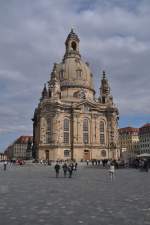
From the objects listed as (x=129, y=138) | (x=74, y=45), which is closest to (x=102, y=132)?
(x=74, y=45)

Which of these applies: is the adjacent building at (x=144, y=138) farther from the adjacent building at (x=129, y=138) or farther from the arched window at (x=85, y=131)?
the arched window at (x=85, y=131)

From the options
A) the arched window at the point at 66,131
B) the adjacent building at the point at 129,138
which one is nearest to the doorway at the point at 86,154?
the arched window at the point at 66,131

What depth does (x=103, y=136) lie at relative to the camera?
300ft

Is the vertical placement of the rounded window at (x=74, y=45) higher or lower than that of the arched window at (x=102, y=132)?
higher

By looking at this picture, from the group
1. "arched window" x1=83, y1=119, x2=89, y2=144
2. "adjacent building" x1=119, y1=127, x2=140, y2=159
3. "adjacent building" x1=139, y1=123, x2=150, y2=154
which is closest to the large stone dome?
"arched window" x1=83, y1=119, x2=89, y2=144

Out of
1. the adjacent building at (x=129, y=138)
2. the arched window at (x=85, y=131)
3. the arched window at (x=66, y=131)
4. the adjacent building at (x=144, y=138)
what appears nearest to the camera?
the arched window at (x=66, y=131)

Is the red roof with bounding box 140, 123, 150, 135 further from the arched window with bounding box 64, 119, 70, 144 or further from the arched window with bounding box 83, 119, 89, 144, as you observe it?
the arched window with bounding box 64, 119, 70, 144

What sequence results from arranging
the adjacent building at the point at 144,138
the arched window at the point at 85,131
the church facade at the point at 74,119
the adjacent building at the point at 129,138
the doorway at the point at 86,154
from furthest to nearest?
the adjacent building at the point at 129,138 → the adjacent building at the point at 144,138 → the arched window at the point at 85,131 → the doorway at the point at 86,154 → the church facade at the point at 74,119

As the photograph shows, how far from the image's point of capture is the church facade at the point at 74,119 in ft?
279

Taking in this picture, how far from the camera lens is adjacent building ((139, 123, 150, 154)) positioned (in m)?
142

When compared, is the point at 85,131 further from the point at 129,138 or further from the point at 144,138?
the point at 129,138

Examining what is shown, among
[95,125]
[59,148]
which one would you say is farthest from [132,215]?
[95,125]

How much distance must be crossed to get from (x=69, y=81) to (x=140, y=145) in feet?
204

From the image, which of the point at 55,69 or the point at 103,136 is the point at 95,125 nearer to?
the point at 103,136
